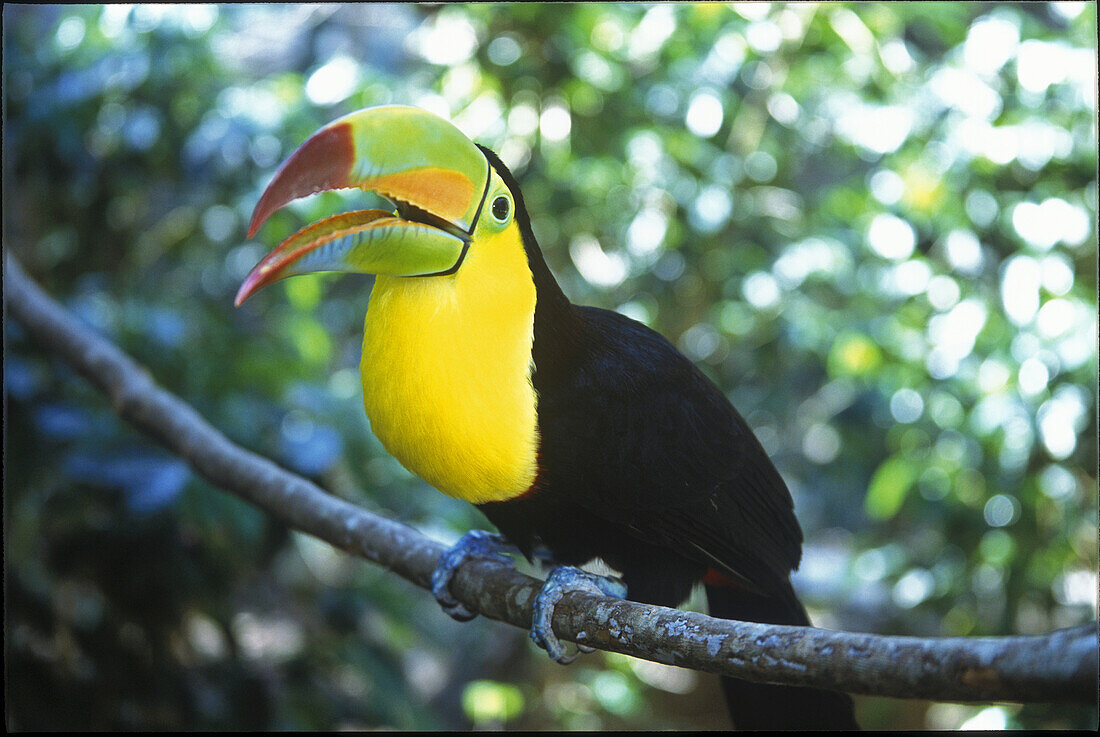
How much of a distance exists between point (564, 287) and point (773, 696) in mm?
729

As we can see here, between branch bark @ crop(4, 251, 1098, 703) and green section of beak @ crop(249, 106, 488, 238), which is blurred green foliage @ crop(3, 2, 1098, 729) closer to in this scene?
branch bark @ crop(4, 251, 1098, 703)

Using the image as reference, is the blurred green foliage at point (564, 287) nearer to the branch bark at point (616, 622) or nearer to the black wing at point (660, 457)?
the branch bark at point (616, 622)

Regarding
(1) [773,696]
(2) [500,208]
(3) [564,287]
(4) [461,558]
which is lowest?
(1) [773,696]

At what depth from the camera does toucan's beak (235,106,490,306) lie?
36.9 inches

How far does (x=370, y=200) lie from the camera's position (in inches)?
61.8

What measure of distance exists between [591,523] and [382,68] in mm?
1051

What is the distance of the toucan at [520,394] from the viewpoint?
0.96m

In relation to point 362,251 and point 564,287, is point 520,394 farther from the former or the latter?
point 564,287

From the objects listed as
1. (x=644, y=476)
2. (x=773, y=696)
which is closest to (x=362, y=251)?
(x=644, y=476)

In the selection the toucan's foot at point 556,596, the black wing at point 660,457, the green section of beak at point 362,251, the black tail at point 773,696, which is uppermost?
the green section of beak at point 362,251

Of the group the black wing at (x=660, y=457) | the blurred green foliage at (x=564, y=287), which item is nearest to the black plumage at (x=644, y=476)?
the black wing at (x=660, y=457)

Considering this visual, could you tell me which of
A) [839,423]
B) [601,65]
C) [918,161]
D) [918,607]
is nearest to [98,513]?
[601,65]

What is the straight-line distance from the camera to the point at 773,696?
1275 mm

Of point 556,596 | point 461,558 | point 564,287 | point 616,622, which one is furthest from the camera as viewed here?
point 564,287
